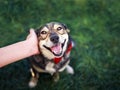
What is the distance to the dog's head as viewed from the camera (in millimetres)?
2383

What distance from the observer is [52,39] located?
2369mm

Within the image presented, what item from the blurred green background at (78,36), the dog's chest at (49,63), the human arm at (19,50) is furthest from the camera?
the blurred green background at (78,36)

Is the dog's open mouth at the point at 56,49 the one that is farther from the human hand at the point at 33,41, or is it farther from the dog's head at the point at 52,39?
the human hand at the point at 33,41

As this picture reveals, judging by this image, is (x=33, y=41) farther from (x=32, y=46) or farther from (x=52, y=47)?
(x=52, y=47)

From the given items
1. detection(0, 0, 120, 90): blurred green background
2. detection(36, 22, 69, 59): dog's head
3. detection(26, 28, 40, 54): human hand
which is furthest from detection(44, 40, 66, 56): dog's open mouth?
detection(0, 0, 120, 90): blurred green background

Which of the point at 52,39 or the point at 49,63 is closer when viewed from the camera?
the point at 52,39

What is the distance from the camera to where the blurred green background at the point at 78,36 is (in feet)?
9.82

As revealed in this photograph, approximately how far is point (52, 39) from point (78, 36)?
1.05 metres

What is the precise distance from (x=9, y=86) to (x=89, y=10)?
1.41 meters

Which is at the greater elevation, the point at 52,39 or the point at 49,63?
the point at 52,39

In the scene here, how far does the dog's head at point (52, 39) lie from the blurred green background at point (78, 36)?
62 cm

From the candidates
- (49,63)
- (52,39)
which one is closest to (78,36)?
(49,63)

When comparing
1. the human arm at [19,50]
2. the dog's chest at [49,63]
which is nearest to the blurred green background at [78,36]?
the dog's chest at [49,63]

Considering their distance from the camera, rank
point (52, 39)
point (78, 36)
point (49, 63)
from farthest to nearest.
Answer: point (78, 36) < point (49, 63) < point (52, 39)
